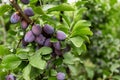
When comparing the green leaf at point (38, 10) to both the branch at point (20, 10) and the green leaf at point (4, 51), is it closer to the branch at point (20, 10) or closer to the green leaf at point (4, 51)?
the branch at point (20, 10)

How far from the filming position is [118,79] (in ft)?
7.00

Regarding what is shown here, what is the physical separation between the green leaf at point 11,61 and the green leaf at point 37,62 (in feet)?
0.23

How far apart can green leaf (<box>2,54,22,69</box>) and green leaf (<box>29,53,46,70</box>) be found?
71mm

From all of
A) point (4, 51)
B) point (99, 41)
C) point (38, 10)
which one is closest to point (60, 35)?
point (38, 10)

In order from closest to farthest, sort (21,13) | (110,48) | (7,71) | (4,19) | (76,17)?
1. (21,13)
2. (7,71)
3. (76,17)
4. (110,48)
5. (4,19)

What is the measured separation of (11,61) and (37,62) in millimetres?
146

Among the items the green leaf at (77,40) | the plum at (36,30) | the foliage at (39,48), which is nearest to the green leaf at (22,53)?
the foliage at (39,48)

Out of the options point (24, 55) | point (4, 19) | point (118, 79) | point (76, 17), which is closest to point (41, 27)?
point (24, 55)

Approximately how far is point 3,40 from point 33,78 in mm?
1120

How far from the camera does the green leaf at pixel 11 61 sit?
4.46ft

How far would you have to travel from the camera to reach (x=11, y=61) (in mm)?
1376

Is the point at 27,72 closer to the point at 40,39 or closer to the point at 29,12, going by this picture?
the point at 40,39

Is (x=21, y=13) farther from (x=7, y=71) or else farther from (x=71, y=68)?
(x=71, y=68)

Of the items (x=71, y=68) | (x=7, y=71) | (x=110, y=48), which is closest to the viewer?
(x=7, y=71)
